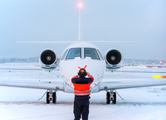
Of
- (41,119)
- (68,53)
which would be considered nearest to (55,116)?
(41,119)

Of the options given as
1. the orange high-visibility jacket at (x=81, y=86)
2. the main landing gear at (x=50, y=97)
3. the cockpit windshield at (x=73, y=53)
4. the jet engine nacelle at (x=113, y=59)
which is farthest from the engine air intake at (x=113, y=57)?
the orange high-visibility jacket at (x=81, y=86)

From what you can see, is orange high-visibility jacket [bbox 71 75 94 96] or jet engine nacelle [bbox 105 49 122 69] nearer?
orange high-visibility jacket [bbox 71 75 94 96]

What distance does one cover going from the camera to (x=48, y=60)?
866 centimetres

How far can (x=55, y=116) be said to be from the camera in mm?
5656

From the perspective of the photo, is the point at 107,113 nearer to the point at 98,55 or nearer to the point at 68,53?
the point at 98,55

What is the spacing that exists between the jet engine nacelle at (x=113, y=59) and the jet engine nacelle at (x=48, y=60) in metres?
2.72

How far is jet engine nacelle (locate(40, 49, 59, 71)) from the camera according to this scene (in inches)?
334

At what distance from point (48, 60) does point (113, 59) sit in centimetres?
350

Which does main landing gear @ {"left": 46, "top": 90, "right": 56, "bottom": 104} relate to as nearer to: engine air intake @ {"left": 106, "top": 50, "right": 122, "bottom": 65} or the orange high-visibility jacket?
engine air intake @ {"left": 106, "top": 50, "right": 122, "bottom": 65}

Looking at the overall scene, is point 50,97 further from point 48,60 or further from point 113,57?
point 113,57

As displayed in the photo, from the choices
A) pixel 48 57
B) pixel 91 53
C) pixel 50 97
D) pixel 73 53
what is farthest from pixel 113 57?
pixel 50 97

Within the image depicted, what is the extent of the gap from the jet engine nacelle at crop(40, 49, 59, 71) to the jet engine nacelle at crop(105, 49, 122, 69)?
2723mm

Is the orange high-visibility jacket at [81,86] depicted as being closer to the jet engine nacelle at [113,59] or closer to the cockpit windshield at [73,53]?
the cockpit windshield at [73,53]

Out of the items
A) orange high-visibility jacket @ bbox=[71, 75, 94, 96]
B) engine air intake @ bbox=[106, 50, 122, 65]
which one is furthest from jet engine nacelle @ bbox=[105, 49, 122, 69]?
orange high-visibility jacket @ bbox=[71, 75, 94, 96]
